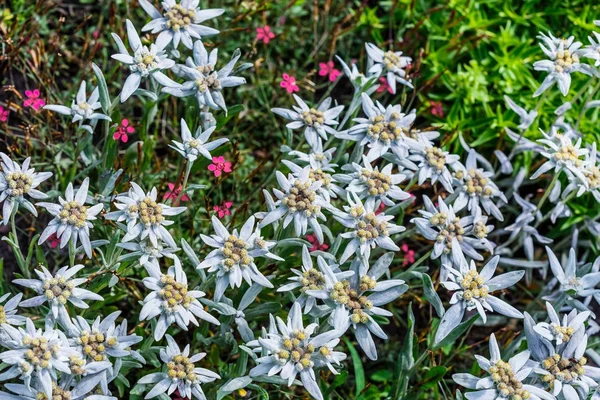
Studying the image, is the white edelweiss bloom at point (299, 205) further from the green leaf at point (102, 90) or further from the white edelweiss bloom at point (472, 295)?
the green leaf at point (102, 90)

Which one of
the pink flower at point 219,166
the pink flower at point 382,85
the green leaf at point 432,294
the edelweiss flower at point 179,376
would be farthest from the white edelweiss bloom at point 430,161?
the edelweiss flower at point 179,376

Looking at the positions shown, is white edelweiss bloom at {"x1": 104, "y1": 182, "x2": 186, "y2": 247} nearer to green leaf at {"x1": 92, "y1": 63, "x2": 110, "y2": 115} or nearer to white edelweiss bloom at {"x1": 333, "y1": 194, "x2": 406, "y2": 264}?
green leaf at {"x1": 92, "y1": 63, "x2": 110, "y2": 115}

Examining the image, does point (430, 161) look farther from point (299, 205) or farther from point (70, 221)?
point (70, 221)

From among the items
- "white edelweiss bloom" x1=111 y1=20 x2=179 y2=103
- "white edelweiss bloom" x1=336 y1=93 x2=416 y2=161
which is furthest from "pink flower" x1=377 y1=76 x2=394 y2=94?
"white edelweiss bloom" x1=111 y1=20 x2=179 y2=103

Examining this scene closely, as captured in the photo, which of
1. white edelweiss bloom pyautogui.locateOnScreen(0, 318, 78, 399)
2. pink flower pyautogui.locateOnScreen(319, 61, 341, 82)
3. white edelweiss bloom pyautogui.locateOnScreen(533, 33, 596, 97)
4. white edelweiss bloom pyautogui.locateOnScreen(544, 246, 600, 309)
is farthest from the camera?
pink flower pyautogui.locateOnScreen(319, 61, 341, 82)

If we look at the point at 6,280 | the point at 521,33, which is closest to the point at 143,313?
the point at 6,280

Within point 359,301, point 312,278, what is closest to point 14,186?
point 312,278
